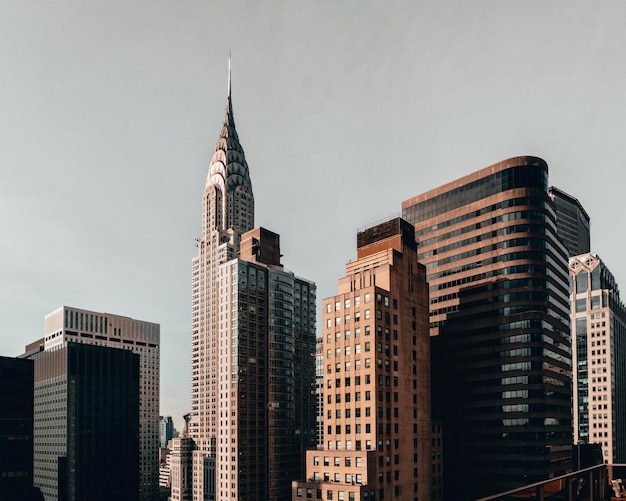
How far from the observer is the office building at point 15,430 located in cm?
11000

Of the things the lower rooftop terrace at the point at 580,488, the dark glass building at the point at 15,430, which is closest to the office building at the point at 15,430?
the dark glass building at the point at 15,430

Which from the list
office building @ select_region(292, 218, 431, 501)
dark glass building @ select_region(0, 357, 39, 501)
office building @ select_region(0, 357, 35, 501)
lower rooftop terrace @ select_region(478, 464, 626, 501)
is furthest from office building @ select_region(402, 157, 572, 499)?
lower rooftop terrace @ select_region(478, 464, 626, 501)

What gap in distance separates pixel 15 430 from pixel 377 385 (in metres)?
71.2

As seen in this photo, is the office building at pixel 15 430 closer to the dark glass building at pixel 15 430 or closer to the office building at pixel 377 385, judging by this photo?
the dark glass building at pixel 15 430

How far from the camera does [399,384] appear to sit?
13438 cm

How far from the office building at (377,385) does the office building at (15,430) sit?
177 ft

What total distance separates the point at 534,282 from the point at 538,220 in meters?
15.9

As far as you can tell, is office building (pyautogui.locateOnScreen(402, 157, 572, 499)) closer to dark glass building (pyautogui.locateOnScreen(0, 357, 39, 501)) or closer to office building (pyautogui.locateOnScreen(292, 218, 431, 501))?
office building (pyautogui.locateOnScreen(292, 218, 431, 501))

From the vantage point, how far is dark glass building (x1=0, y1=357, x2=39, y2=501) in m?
110

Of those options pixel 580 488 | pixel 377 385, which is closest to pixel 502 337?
pixel 377 385

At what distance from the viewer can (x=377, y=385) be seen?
126438mm

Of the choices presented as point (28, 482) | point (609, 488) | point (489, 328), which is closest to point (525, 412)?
point (489, 328)

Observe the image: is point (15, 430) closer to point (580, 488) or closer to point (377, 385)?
point (377, 385)

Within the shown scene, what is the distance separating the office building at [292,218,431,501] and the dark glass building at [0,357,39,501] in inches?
2123
